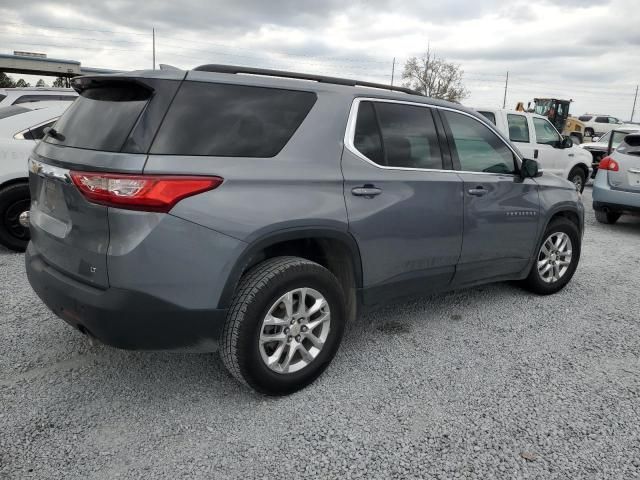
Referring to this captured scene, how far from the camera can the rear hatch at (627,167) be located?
7684 mm

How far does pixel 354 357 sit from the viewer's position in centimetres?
335

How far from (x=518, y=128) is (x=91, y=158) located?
9133 mm

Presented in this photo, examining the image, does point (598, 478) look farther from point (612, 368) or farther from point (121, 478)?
point (121, 478)

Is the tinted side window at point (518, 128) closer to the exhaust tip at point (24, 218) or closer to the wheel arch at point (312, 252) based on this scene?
the wheel arch at point (312, 252)

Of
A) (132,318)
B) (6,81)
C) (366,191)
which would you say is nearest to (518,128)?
(366,191)

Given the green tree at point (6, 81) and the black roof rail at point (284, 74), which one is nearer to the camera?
the black roof rail at point (284, 74)

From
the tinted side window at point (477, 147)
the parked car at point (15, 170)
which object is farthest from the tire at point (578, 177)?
the parked car at point (15, 170)

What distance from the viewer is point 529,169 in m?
4.00

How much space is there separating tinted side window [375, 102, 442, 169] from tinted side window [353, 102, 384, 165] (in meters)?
0.05

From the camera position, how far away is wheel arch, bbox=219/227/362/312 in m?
2.50

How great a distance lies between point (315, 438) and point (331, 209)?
1175 mm

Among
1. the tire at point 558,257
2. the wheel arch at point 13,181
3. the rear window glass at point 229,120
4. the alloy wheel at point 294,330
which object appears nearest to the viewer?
the rear window glass at point 229,120

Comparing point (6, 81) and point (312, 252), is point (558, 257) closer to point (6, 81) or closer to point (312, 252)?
point (312, 252)

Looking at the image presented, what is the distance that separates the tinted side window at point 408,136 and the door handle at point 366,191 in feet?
0.75
